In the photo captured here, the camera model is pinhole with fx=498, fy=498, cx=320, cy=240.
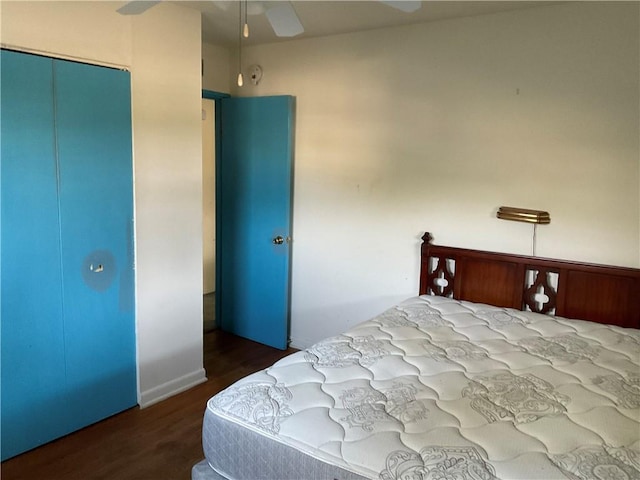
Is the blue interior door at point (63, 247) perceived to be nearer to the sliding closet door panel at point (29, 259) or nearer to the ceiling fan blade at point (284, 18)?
the sliding closet door panel at point (29, 259)

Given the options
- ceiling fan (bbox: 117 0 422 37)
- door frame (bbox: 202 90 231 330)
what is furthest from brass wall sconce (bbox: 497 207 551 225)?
door frame (bbox: 202 90 231 330)

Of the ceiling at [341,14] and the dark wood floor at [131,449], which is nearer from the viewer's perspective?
the dark wood floor at [131,449]

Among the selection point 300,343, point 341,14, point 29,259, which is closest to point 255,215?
point 300,343

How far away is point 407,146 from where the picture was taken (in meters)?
3.31

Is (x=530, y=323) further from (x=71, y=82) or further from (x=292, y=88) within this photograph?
(x=71, y=82)

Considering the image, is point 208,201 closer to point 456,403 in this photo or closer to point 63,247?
point 63,247

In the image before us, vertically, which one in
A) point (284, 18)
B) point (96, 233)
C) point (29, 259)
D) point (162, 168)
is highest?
point (284, 18)

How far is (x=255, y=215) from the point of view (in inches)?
159

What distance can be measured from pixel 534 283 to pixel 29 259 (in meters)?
2.72

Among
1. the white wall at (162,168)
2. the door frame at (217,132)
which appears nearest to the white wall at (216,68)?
the door frame at (217,132)

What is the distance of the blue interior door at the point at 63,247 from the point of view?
93.1 inches

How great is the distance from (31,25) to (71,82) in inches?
11.5

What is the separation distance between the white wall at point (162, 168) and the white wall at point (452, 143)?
948 millimetres

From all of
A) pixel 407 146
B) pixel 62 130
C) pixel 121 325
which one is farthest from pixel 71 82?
pixel 407 146
